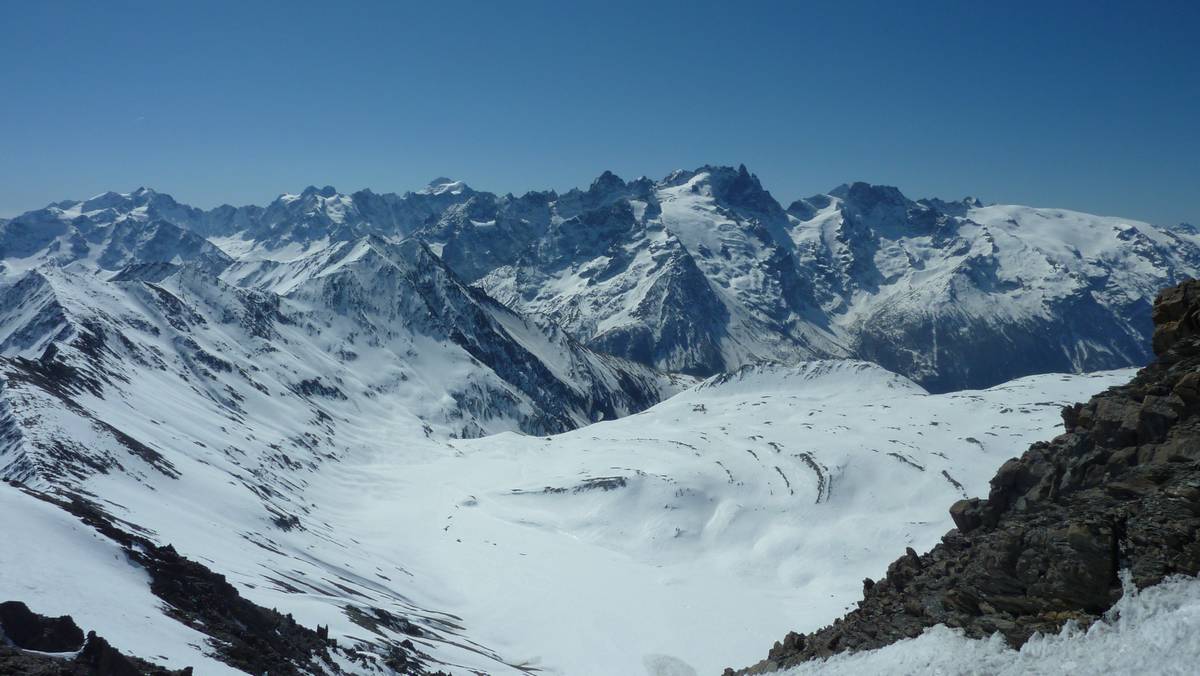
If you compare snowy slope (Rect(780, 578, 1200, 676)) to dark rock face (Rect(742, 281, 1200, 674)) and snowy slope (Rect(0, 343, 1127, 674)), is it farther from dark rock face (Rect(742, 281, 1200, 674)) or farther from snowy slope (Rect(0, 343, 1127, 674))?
snowy slope (Rect(0, 343, 1127, 674))

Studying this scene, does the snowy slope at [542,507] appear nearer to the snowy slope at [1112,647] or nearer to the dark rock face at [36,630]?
the dark rock face at [36,630]

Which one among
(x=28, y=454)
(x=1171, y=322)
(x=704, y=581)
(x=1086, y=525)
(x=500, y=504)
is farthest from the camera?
(x=500, y=504)

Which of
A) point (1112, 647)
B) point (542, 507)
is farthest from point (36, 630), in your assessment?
point (542, 507)

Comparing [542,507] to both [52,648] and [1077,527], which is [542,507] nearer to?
[52,648]

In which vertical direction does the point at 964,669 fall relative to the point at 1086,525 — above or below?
below

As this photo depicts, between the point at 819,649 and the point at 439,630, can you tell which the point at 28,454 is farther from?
the point at 819,649

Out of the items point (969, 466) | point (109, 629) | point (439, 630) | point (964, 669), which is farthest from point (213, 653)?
point (969, 466)

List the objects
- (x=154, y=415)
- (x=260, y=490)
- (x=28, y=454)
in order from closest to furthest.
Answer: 1. (x=28, y=454)
2. (x=260, y=490)
3. (x=154, y=415)

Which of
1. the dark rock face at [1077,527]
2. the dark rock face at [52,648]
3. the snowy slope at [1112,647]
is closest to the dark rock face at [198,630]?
the dark rock face at [52,648]

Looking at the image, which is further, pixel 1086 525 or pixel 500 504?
pixel 500 504
